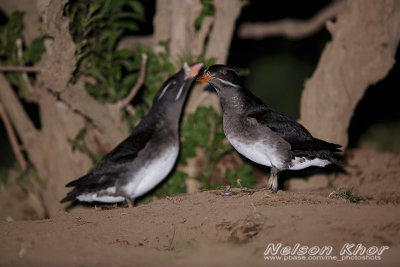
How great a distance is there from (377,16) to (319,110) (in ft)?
5.74

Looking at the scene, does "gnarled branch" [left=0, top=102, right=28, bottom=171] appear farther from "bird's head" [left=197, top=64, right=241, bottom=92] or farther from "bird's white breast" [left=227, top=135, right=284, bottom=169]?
"bird's white breast" [left=227, top=135, right=284, bottom=169]

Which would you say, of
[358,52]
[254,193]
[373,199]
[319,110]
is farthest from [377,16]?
[254,193]

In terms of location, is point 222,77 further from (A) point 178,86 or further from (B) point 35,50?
(B) point 35,50

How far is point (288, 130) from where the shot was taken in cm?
584

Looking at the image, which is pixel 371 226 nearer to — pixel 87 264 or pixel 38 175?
pixel 87 264

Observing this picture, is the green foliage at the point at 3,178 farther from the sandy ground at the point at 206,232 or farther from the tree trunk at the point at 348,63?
the tree trunk at the point at 348,63

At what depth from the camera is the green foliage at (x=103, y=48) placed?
23.9 ft

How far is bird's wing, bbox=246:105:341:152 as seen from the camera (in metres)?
5.77

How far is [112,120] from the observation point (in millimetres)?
7926

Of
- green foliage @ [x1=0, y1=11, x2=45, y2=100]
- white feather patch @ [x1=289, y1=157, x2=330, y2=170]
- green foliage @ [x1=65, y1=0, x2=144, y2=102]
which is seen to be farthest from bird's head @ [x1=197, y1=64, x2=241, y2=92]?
green foliage @ [x1=0, y1=11, x2=45, y2=100]

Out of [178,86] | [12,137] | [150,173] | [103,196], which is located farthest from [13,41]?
[150,173]

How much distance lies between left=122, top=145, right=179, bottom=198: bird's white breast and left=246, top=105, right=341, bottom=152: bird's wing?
1407mm

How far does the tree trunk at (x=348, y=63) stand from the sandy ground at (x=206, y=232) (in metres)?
2.65

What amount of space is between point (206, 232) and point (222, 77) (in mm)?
2251
